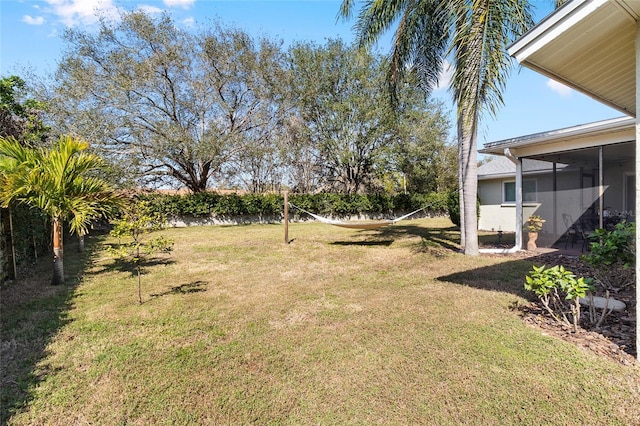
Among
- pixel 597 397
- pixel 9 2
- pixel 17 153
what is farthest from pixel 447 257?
pixel 9 2

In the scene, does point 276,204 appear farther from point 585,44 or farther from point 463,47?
point 585,44

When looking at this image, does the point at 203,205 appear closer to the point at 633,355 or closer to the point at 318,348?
the point at 318,348

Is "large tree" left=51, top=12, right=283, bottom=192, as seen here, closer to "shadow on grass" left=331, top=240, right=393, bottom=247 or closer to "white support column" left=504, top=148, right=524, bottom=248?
"shadow on grass" left=331, top=240, right=393, bottom=247

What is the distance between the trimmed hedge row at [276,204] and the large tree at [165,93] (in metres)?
1.40

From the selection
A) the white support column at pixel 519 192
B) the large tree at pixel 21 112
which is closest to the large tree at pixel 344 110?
the white support column at pixel 519 192

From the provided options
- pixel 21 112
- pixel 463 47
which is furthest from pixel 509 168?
pixel 21 112

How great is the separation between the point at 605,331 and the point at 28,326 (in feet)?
18.1

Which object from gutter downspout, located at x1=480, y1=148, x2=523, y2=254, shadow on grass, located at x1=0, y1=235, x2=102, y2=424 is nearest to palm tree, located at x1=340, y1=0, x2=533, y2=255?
gutter downspout, located at x1=480, y1=148, x2=523, y2=254

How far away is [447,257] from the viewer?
6.32m

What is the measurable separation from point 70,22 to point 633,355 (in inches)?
678

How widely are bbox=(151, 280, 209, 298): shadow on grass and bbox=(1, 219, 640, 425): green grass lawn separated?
0.03 m

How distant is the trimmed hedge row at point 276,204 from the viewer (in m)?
13.0

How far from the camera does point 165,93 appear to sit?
12742mm

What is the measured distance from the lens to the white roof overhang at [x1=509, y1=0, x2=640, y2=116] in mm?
2170
